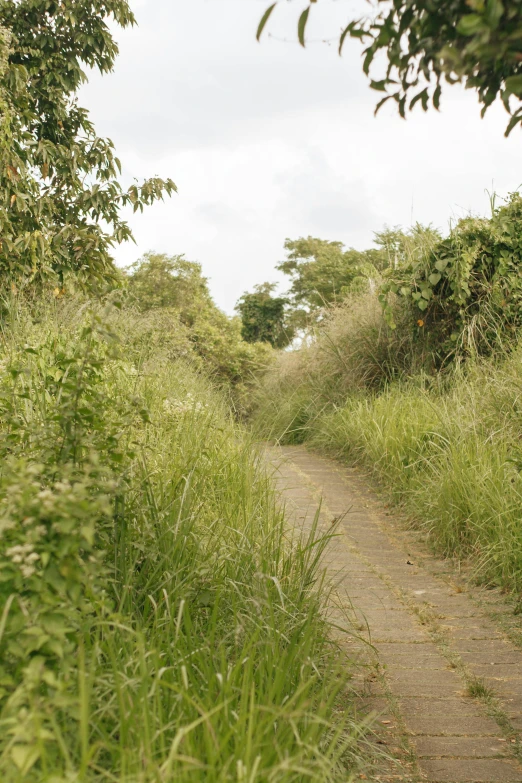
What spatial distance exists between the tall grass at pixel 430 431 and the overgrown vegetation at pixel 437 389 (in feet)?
0.05

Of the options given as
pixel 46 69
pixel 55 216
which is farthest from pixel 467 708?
pixel 46 69

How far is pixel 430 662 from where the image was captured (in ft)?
12.5

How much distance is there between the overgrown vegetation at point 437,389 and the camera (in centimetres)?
535

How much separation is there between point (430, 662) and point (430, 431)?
331 centimetres

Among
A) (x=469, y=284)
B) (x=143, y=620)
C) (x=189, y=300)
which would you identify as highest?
(x=189, y=300)

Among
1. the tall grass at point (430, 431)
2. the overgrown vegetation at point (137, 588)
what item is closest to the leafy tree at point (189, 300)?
the tall grass at point (430, 431)

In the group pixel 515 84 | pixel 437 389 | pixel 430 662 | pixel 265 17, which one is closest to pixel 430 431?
pixel 437 389

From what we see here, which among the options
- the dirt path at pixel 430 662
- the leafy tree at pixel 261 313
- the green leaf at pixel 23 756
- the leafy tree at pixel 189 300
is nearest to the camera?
the green leaf at pixel 23 756

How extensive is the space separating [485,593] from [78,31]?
837cm

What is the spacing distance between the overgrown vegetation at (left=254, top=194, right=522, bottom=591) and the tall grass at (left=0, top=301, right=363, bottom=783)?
1.53m

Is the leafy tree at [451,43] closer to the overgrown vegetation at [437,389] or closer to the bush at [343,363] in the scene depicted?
the overgrown vegetation at [437,389]

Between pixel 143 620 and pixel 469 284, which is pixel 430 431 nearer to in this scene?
pixel 469 284

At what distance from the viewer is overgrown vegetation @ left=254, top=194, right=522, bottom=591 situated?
535 cm

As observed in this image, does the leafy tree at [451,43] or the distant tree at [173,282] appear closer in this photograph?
the leafy tree at [451,43]
